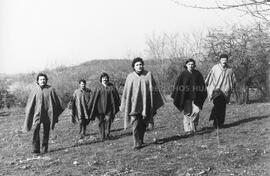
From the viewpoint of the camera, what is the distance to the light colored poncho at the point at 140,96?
9289mm

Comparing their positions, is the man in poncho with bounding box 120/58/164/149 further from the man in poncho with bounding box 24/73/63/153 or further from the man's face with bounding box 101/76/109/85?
the man's face with bounding box 101/76/109/85

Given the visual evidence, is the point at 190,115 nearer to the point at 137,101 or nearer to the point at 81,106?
the point at 137,101

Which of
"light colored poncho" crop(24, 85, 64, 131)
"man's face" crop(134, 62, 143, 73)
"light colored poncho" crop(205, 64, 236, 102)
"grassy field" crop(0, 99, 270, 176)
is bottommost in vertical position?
"grassy field" crop(0, 99, 270, 176)

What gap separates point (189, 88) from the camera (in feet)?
35.3

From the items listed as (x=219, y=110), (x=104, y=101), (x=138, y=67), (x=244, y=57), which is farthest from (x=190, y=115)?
(x=244, y=57)

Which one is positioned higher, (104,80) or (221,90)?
(104,80)

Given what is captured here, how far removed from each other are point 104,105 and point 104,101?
12 centimetres

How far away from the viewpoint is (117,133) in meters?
12.4

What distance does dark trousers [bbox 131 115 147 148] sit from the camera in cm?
916

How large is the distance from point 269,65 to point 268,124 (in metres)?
5.92

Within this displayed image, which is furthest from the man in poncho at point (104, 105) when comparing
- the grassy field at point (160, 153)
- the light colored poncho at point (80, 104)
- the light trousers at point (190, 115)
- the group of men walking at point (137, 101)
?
the light trousers at point (190, 115)

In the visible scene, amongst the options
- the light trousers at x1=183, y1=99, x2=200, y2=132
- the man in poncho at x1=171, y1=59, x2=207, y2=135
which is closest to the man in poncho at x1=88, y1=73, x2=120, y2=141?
the man in poncho at x1=171, y1=59, x2=207, y2=135

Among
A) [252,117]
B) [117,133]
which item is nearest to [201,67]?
[252,117]

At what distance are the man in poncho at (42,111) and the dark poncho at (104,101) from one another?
65.0 inches
